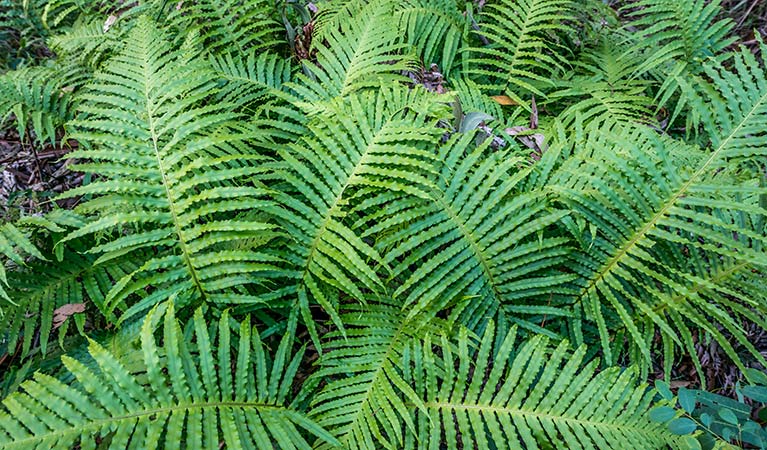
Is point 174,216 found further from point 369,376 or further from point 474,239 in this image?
point 474,239

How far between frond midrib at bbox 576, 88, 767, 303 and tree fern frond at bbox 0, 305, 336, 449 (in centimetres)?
120

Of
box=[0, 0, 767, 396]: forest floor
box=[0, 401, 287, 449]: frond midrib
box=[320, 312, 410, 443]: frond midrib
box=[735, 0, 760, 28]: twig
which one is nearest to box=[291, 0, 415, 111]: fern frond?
box=[320, 312, 410, 443]: frond midrib

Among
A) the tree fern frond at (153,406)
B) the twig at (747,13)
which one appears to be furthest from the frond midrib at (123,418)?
the twig at (747,13)

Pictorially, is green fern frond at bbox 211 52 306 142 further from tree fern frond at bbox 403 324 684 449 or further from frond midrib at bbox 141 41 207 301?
tree fern frond at bbox 403 324 684 449

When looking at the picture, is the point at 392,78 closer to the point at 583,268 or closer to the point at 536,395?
the point at 583,268

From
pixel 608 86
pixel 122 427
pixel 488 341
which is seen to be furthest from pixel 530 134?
pixel 122 427

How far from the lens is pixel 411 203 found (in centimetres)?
198

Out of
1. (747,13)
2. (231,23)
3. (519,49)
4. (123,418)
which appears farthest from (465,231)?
(747,13)

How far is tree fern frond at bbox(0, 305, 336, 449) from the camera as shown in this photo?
56.4 inches

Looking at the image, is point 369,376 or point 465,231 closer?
point 369,376

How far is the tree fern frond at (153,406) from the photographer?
1.43 m

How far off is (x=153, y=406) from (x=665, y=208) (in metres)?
1.83

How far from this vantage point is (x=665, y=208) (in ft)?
6.13

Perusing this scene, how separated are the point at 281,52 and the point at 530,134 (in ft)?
5.11
